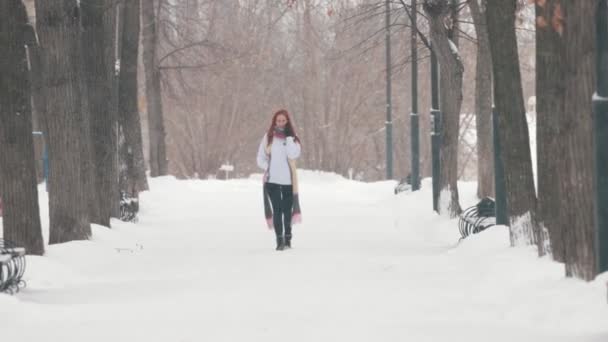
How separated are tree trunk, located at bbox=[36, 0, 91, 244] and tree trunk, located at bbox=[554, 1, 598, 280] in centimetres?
734

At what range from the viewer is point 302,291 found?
10844mm

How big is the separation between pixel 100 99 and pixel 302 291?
31.2ft

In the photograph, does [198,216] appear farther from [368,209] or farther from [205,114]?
[205,114]

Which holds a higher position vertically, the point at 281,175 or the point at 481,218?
the point at 281,175

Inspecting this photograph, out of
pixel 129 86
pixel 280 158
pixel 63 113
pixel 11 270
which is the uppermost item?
pixel 129 86

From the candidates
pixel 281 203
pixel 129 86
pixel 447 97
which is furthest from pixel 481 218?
pixel 129 86

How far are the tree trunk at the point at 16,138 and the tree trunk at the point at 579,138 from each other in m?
5.88

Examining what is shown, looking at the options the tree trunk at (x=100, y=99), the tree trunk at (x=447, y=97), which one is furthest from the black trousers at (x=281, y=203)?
the tree trunk at (x=447, y=97)

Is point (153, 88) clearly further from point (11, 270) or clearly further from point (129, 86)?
point (11, 270)

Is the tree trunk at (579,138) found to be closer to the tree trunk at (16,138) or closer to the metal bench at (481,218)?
the tree trunk at (16,138)

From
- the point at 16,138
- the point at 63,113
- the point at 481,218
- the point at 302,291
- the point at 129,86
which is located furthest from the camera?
the point at 129,86

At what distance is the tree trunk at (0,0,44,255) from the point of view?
499 inches

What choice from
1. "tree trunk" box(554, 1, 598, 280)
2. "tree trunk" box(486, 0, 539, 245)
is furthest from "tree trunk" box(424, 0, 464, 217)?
"tree trunk" box(554, 1, 598, 280)

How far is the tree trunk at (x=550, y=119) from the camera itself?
393 inches
